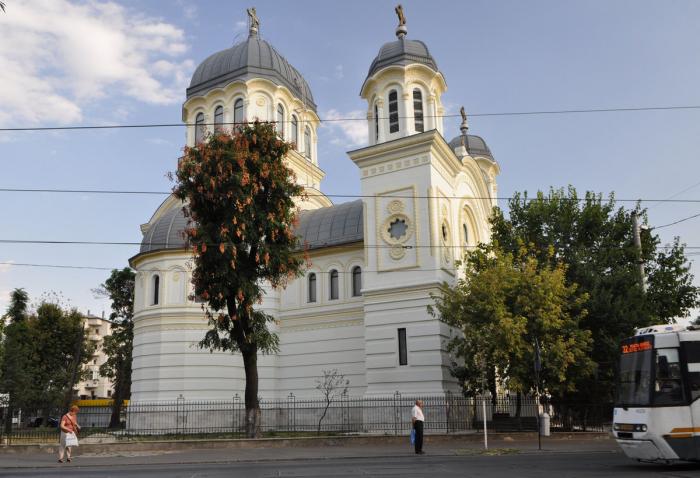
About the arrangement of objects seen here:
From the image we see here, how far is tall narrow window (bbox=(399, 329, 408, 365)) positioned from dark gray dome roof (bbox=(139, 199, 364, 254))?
19.8ft

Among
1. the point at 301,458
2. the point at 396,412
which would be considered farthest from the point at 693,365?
the point at 396,412

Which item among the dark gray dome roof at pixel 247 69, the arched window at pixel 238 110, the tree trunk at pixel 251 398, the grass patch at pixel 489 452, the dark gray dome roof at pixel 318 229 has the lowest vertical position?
the grass patch at pixel 489 452

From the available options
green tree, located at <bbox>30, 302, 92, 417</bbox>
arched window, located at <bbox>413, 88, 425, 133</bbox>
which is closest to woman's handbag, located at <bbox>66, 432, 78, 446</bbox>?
arched window, located at <bbox>413, 88, 425, 133</bbox>

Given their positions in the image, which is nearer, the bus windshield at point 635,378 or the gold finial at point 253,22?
the bus windshield at point 635,378

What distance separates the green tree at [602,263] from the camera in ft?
81.8

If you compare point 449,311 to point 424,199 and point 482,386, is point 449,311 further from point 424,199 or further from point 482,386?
point 424,199

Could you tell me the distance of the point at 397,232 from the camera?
28.7m

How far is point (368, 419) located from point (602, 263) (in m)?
11.8

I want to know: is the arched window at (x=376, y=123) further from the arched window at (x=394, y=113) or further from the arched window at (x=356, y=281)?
the arched window at (x=356, y=281)

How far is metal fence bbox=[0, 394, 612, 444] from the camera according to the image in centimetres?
2412

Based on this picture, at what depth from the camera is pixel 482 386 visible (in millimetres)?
24172

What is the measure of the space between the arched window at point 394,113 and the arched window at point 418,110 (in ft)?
2.69

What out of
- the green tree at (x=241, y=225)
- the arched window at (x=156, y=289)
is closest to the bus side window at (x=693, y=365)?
the green tree at (x=241, y=225)

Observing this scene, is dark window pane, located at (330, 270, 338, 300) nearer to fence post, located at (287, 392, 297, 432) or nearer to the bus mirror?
fence post, located at (287, 392, 297, 432)
